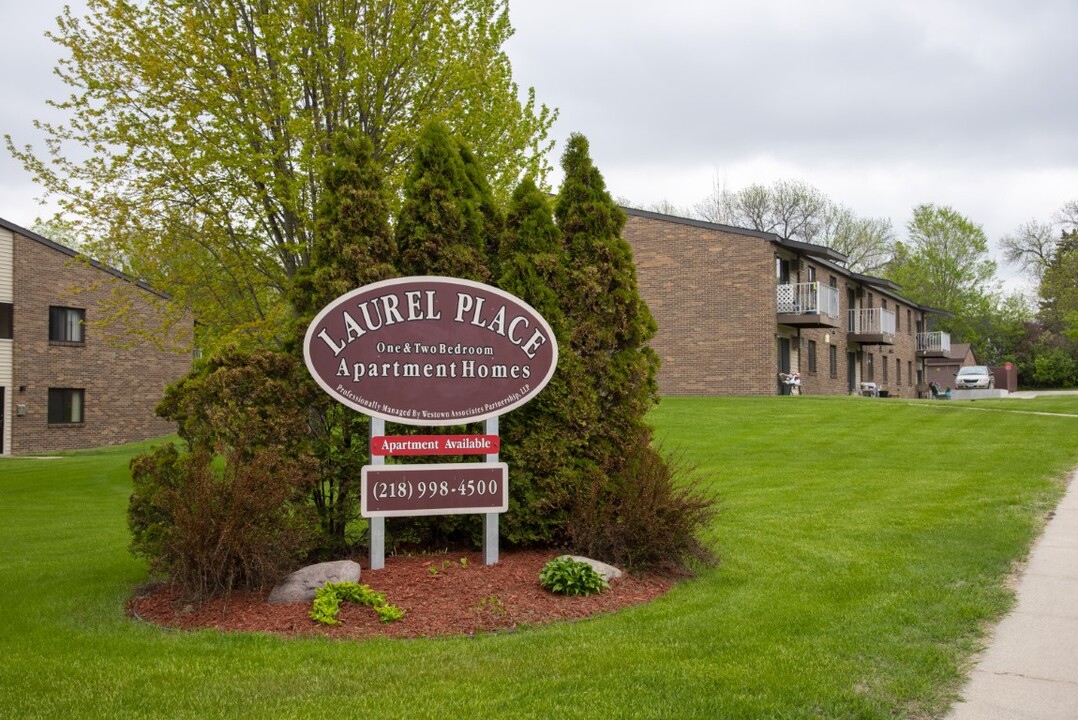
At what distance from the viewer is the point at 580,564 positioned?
723 cm

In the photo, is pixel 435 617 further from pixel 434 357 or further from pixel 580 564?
pixel 434 357

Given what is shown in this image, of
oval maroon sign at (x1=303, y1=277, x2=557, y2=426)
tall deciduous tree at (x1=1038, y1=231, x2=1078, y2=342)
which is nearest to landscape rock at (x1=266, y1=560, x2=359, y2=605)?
oval maroon sign at (x1=303, y1=277, x2=557, y2=426)

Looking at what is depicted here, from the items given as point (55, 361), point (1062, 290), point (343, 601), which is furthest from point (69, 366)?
point (1062, 290)

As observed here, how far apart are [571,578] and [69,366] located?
3007 cm

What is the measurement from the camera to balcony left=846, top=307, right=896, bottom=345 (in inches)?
1549

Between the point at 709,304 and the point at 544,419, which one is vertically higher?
the point at 709,304

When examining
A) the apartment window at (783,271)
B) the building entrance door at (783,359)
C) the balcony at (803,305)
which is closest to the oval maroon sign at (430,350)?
the balcony at (803,305)

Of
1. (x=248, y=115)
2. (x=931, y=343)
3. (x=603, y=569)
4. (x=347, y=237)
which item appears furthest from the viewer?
(x=931, y=343)

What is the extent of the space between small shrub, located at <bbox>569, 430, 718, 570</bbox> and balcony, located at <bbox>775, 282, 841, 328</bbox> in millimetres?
24569

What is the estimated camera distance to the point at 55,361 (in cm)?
3169

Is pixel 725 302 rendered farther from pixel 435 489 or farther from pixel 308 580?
pixel 308 580

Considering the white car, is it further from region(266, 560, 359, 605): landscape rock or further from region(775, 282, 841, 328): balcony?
region(266, 560, 359, 605): landscape rock

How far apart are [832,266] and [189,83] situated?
93.2ft

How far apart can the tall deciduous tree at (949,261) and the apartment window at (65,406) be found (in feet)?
191
